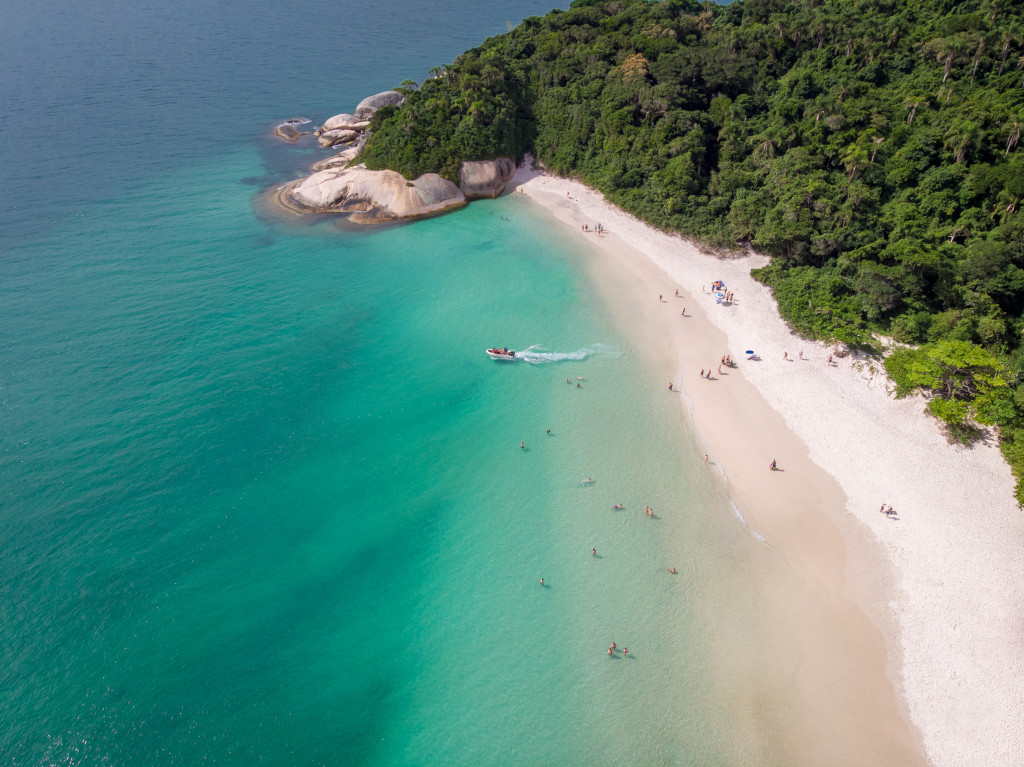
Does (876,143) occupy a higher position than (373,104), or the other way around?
(876,143)

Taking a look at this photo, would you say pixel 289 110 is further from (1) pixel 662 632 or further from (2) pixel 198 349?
(1) pixel 662 632

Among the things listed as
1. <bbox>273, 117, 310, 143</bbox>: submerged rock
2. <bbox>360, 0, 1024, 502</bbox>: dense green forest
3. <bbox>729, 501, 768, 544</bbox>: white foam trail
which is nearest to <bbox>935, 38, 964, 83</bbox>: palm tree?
<bbox>360, 0, 1024, 502</bbox>: dense green forest

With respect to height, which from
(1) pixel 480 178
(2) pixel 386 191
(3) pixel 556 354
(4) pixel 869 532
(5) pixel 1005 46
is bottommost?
(4) pixel 869 532

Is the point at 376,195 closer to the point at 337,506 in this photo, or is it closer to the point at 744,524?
the point at 337,506

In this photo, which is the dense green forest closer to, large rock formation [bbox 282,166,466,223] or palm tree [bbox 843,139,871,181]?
palm tree [bbox 843,139,871,181]

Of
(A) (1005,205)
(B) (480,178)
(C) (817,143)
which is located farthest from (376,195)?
(A) (1005,205)

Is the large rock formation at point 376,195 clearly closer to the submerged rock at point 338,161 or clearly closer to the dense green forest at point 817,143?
the dense green forest at point 817,143

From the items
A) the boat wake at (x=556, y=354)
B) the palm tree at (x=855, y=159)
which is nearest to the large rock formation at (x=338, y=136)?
the boat wake at (x=556, y=354)

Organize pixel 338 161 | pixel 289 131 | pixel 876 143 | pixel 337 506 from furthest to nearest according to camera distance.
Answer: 1. pixel 289 131
2. pixel 338 161
3. pixel 876 143
4. pixel 337 506
